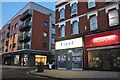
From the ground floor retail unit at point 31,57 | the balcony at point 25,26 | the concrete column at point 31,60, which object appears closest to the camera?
the concrete column at point 31,60

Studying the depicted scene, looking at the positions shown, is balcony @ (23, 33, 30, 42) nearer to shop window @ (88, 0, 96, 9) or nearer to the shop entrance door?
shop window @ (88, 0, 96, 9)

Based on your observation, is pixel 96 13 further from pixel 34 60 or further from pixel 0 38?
pixel 0 38

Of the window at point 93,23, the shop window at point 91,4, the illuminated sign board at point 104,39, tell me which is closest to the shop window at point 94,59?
the illuminated sign board at point 104,39

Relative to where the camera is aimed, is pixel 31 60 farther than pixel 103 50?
Yes

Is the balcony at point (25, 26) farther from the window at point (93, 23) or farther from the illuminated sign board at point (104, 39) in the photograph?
the illuminated sign board at point (104, 39)

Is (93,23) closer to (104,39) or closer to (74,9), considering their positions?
(104,39)

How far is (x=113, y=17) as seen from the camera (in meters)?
19.3

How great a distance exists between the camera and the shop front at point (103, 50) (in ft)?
60.4

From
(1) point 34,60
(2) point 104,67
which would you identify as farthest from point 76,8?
(1) point 34,60

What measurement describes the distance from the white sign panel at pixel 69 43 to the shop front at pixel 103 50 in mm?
1232

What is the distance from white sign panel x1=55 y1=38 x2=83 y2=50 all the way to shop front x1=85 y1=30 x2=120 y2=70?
1.23 m

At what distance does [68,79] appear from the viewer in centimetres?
1280

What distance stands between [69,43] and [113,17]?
7312 mm

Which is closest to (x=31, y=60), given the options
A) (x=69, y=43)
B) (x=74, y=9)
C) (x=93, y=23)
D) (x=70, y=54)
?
(x=70, y=54)
